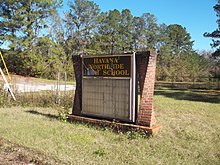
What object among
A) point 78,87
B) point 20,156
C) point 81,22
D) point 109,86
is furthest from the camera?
point 81,22

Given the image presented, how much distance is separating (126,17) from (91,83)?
33.0 meters

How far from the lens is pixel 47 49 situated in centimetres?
2661

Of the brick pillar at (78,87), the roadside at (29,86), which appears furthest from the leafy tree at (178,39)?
the brick pillar at (78,87)

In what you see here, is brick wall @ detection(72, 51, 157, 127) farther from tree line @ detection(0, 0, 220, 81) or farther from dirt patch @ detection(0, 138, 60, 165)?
tree line @ detection(0, 0, 220, 81)

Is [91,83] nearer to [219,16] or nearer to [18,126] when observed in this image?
[18,126]

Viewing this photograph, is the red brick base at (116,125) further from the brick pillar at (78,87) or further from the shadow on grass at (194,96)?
the shadow on grass at (194,96)

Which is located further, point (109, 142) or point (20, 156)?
point (109, 142)

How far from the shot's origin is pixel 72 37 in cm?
2956

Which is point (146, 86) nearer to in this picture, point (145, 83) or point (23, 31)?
point (145, 83)

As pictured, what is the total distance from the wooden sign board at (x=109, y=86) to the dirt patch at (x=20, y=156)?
2.25m

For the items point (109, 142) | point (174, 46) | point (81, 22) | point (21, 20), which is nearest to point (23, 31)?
point (21, 20)

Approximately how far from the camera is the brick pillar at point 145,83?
5.26 m

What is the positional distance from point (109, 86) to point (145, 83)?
0.94 meters

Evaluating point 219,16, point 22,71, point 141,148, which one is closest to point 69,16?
point 22,71
